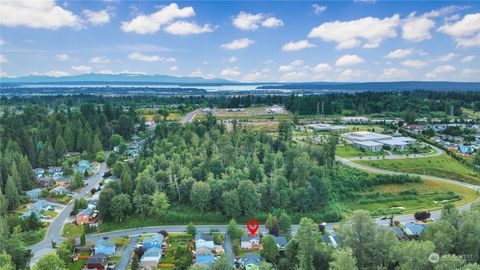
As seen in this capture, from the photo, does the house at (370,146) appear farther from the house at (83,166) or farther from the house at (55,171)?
the house at (55,171)

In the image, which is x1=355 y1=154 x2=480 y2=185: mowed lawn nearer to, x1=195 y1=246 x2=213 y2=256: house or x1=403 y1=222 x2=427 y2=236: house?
x1=403 y1=222 x2=427 y2=236: house

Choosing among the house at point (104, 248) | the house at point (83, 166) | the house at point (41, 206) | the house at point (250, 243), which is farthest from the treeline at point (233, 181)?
the house at point (41, 206)

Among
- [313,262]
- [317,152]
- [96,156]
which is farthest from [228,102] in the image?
[313,262]

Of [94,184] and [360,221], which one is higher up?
[360,221]

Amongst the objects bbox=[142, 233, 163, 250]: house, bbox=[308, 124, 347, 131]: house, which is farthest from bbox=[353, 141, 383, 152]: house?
bbox=[142, 233, 163, 250]: house

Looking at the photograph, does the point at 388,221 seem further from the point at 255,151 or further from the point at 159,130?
the point at 159,130
